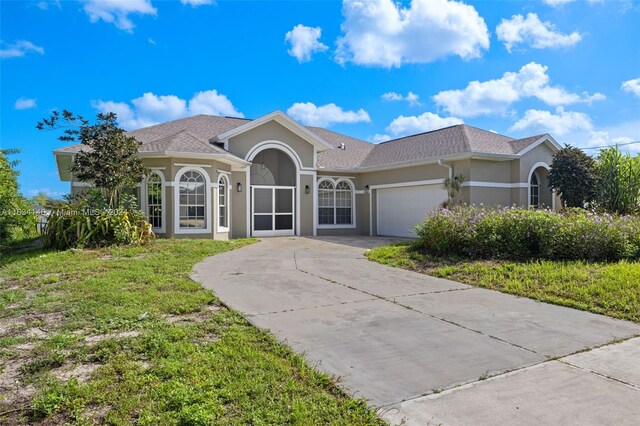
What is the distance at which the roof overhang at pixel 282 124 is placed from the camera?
15836 mm

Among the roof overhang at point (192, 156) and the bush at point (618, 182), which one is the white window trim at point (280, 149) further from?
the bush at point (618, 182)

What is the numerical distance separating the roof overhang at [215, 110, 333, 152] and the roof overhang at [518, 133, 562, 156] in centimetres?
816

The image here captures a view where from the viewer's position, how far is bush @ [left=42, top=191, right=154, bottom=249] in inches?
448

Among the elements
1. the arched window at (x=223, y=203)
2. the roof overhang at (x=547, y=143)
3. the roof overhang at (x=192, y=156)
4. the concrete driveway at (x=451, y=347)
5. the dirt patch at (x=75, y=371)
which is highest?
the roof overhang at (x=547, y=143)

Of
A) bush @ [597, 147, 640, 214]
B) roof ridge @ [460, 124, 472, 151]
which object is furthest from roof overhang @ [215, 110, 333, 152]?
bush @ [597, 147, 640, 214]

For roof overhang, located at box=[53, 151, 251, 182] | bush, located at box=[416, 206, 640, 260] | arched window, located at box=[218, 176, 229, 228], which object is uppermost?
roof overhang, located at box=[53, 151, 251, 182]

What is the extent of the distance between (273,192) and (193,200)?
13.3 ft

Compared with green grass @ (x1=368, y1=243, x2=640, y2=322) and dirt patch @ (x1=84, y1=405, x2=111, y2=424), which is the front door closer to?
green grass @ (x1=368, y1=243, x2=640, y2=322)

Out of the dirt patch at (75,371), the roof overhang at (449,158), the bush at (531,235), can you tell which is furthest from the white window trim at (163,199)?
the dirt patch at (75,371)

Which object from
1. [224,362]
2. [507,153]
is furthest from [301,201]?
[224,362]

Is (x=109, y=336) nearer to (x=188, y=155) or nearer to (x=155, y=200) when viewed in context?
(x=188, y=155)

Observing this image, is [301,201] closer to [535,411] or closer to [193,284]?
[193,284]

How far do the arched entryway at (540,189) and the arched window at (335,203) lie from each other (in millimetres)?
8038

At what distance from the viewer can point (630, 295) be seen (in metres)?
6.14
